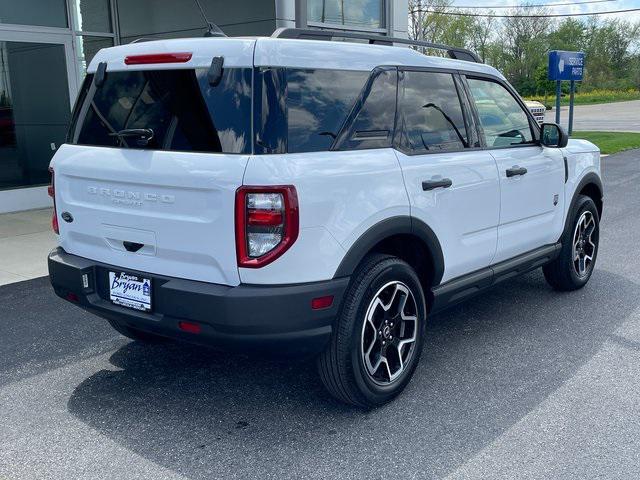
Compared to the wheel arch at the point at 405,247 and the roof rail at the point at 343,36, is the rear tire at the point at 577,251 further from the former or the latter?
the wheel arch at the point at 405,247

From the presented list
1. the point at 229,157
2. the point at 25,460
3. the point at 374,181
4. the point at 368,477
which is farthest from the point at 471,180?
the point at 25,460

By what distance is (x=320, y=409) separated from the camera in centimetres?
368

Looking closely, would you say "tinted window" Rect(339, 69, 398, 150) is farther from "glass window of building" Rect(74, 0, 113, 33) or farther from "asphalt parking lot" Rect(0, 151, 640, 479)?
"glass window of building" Rect(74, 0, 113, 33)

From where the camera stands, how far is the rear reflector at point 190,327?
10.7 feet

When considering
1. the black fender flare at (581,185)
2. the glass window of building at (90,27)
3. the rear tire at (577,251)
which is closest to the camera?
the black fender flare at (581,185)

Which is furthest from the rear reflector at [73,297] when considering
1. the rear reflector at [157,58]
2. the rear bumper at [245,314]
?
the rear reflector at [157,58]

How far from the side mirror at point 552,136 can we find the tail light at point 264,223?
2.71 meters

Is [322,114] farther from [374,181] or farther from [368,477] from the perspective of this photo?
[368,477]

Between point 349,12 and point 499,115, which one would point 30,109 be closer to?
point 349,12

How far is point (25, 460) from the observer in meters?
3.21

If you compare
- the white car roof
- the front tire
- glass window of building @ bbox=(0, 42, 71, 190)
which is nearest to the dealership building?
glass window of building @ bbox=(0, 42, 71, 190)

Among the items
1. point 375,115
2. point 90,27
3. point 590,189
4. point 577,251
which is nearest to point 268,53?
point 375,115

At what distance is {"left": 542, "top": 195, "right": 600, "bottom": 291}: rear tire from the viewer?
5543 millimetres

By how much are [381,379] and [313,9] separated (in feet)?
27.1
